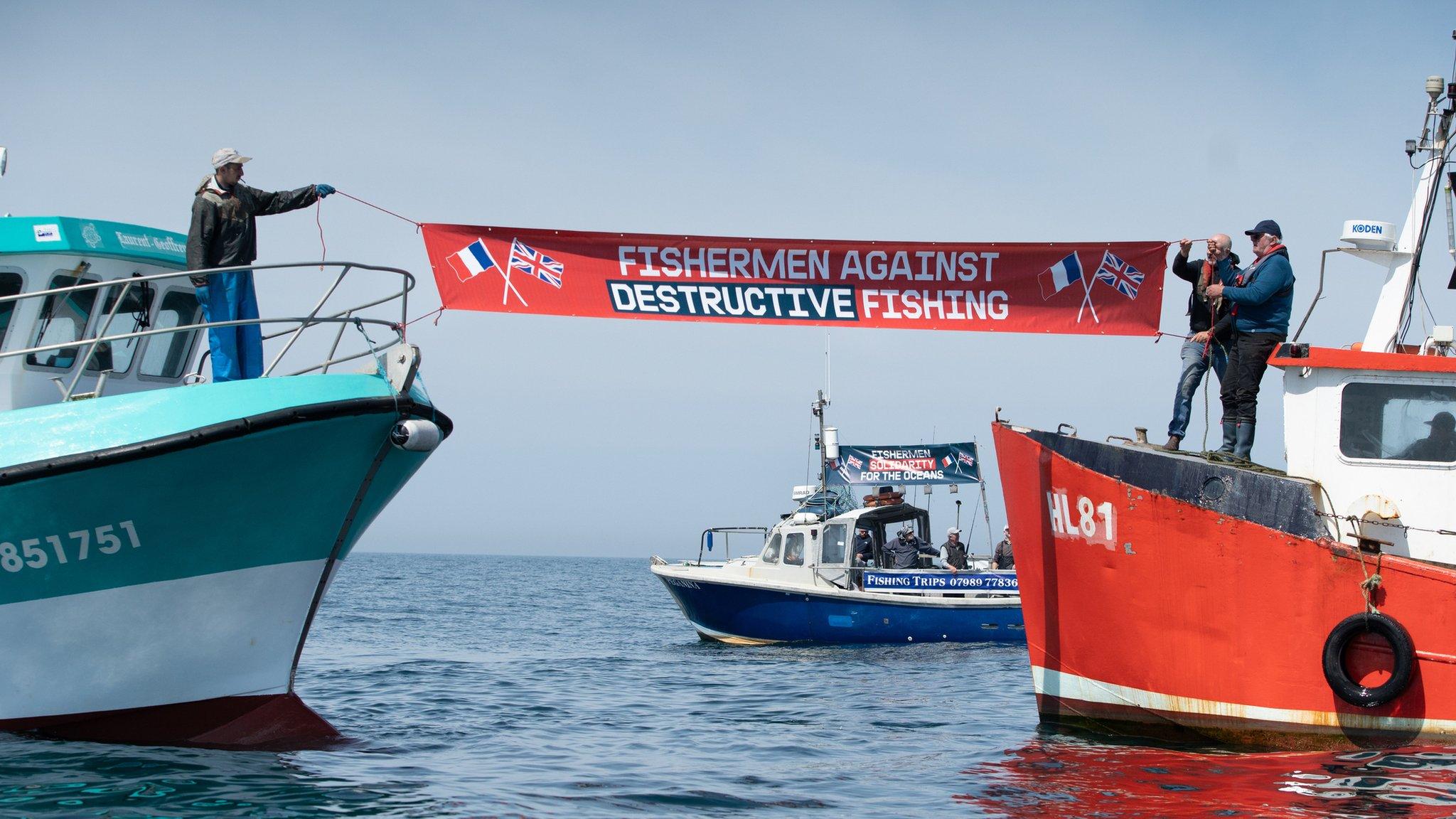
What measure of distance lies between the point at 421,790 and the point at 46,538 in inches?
113

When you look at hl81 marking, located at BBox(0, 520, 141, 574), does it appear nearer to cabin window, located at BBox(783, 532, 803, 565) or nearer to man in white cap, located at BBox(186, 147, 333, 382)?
man in white cap, located at BBox(186, 147, 333, 382)

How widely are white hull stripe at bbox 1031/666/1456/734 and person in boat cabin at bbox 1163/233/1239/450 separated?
7.00ft

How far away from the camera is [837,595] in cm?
2038

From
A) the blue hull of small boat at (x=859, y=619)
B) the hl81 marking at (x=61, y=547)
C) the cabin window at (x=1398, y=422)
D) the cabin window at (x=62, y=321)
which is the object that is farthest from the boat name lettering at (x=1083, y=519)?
the blue hull of small boat at (x=859, y=619)

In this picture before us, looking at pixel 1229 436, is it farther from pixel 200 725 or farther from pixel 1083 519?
pixel 200 725

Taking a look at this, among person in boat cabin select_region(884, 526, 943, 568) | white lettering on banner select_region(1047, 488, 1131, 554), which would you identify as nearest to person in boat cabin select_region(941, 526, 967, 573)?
person in boat cabin select_region(884, 526, 943, 568)

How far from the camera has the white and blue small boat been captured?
66.7 ft

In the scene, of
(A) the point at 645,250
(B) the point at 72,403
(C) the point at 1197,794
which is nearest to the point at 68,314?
(B) the point at 72,403

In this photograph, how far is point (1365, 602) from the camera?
7.91 m

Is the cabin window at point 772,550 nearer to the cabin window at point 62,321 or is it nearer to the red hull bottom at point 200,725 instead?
the red hull bottom at point 200,725

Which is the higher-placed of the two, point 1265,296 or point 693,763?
point 1265,296

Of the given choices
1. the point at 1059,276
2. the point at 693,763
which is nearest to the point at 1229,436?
the point at 1059,276

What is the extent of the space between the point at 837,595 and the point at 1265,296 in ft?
39.6

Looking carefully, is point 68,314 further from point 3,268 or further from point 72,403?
point 72,403
